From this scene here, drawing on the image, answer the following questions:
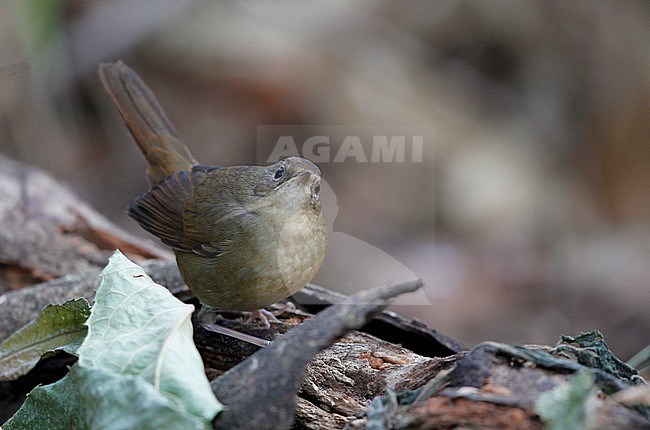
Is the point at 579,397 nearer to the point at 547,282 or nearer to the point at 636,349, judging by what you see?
the point at 636,349

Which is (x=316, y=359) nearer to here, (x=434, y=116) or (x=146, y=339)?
(x=146, y=339)

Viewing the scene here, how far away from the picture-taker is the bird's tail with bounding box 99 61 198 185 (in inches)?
161

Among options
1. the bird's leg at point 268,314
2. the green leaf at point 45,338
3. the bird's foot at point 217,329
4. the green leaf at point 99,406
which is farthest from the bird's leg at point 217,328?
the green leaf at point 99,406

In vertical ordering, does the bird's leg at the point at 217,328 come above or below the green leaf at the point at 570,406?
below

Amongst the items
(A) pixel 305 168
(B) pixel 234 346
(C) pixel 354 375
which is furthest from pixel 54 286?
(C) pixel 354 375

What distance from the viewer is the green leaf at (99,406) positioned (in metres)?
1.86

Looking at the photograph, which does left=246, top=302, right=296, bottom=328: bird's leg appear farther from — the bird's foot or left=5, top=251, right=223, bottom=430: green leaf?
left=5, top=251, right=223, bottom=430: green leaf

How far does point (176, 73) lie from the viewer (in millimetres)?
7023

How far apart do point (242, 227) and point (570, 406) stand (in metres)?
1.83

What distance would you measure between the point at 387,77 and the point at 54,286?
12.7 ft

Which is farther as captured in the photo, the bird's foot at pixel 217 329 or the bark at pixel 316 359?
the bird's foot at pixel 217 329

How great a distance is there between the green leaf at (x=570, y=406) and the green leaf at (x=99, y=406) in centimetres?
79

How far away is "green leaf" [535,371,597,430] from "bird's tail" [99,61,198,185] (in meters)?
2.70

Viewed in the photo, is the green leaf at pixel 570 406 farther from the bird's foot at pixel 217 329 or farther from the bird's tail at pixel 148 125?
the bird's tail at pixel 148 125
